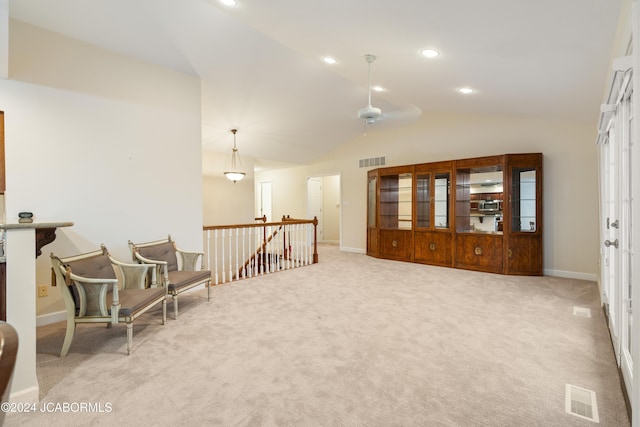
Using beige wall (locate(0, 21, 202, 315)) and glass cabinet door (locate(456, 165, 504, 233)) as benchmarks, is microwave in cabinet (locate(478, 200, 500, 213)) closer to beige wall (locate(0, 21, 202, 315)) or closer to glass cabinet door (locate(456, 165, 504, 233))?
glass cabinet door (locate(456, 165, 504, 233))

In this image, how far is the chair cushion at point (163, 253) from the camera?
3537 mm

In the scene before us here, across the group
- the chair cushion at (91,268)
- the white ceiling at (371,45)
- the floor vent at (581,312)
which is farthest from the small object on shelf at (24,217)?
the floor vent at (581,312)

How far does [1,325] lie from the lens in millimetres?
659

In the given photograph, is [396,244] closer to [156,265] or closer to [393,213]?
[393,213]

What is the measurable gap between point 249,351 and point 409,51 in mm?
3162

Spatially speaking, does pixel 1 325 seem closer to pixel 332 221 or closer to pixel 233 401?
pixel 233 401

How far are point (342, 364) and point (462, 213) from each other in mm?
4558

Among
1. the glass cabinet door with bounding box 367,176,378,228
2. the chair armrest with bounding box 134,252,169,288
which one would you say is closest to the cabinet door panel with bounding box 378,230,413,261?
the glass cabinet door with bounding box 367,176,378,228

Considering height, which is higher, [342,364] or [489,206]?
[489,206]

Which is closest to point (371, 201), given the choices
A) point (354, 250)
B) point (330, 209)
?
point (354, 250)

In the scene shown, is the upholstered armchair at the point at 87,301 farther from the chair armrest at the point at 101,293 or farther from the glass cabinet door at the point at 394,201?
the glass cabinet door at the point at 394,201

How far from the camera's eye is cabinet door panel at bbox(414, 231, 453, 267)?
5.93 meters

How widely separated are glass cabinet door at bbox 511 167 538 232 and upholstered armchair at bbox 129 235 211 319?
5.01 meters

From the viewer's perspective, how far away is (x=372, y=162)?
7.71 metres
